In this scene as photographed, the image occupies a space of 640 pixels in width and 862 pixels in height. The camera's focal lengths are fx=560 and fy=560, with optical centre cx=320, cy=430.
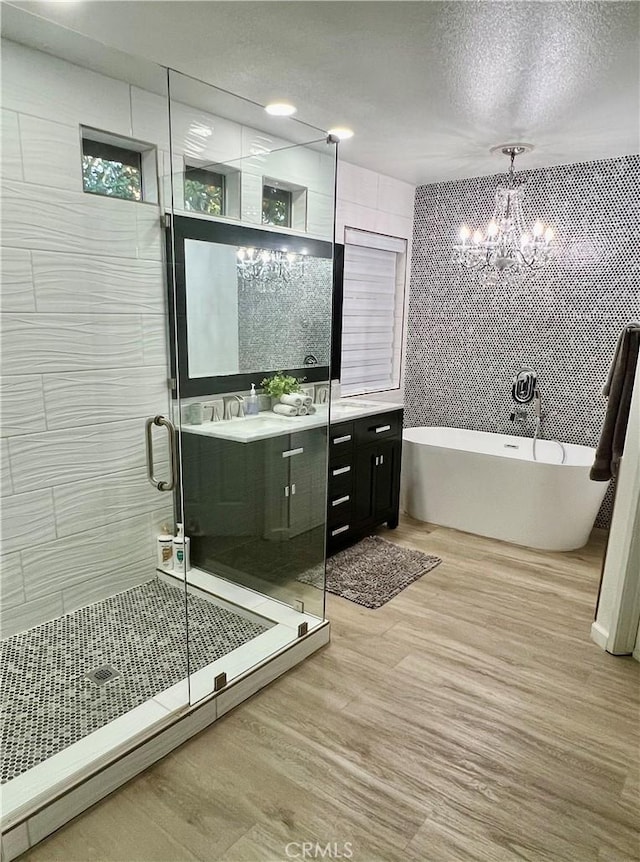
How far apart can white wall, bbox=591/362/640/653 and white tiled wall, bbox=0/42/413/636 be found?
2.00 metres

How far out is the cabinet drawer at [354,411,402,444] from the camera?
151 inches

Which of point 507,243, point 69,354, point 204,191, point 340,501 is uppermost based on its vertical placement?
point 204,191

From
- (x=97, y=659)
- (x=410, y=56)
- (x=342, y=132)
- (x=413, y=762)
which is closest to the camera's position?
(x=413, y=762)

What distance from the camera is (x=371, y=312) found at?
4820mm

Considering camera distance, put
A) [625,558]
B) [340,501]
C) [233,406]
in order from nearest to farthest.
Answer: [625,558] < [233,406] < [340,501]

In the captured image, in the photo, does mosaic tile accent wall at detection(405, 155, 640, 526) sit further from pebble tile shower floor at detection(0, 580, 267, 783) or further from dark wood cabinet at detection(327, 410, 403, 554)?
pebble tile shower floor at detection(0, 580, 267, 783)

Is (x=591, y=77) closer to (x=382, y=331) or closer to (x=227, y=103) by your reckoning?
(x=227, y=103)

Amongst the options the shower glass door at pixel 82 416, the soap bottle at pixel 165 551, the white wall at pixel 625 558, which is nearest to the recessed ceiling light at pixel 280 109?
the shower glass door at pixel 82 416

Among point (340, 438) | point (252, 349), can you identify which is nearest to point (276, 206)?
point (252, 349)

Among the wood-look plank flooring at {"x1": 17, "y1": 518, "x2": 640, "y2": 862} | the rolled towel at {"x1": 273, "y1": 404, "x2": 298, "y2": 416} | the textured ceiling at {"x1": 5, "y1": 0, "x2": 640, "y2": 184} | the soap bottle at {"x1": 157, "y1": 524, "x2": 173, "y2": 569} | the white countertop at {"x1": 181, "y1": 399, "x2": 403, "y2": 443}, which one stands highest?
the textured ceiling at {"x1": 5, "y1": 0, "x2": 640, "y2": 184}

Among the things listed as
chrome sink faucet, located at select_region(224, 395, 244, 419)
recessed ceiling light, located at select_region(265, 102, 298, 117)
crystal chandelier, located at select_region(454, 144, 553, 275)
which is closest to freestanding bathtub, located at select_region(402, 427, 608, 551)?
crystal chandelier, located at select_region(454, 144, 553, 275)

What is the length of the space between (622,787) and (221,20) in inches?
124

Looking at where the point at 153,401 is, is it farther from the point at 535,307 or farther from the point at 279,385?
the point at 535,307

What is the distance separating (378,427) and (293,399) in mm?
954
